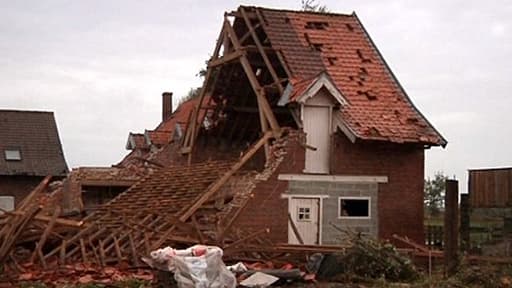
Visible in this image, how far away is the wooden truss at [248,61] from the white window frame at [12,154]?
24.0 meters

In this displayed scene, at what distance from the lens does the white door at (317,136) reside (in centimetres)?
3206

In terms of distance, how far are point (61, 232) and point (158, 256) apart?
7.05 m

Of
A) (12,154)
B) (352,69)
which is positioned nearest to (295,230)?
(352,69)

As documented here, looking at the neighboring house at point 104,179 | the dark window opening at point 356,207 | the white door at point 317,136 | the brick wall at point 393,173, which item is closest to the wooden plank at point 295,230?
the white door at point 317,136

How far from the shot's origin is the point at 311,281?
2150 cm

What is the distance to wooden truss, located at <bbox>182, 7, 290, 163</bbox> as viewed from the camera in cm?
3316

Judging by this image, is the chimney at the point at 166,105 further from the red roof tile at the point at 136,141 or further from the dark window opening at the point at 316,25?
the dark window opening at the point at 316,25

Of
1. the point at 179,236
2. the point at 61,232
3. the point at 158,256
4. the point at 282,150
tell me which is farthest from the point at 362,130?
the point at 158,256

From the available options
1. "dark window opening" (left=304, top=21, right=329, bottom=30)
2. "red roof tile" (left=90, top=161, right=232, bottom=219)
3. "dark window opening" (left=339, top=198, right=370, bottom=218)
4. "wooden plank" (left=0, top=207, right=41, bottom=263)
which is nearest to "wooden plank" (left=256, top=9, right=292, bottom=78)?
"dark window opening" (left=304, top=21, right=329, bottom=30)

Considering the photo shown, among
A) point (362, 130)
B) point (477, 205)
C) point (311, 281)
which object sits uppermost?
point (362, 130)

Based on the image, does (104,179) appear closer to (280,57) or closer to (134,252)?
(280,57)

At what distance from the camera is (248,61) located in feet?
115

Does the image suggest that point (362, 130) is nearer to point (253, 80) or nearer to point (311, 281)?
point (253, 80)

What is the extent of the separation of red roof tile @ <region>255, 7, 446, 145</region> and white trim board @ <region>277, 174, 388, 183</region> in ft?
5.47
